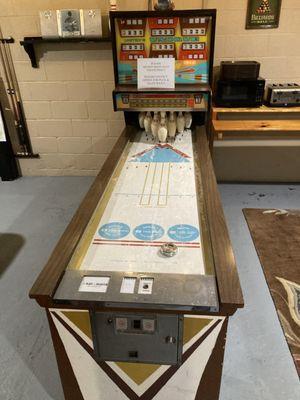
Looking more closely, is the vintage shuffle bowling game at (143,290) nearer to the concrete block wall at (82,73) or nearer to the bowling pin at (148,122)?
the bowling pin at (148,122)

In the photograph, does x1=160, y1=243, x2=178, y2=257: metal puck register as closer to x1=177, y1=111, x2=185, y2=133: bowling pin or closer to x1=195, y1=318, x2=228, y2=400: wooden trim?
x1=195, y1=318, x2=228, y2=400: wooden trim

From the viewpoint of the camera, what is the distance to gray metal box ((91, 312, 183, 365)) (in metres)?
1.06

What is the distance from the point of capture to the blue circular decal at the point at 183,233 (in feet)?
4.25

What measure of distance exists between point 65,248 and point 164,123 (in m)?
1.39

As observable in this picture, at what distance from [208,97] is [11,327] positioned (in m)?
1.91

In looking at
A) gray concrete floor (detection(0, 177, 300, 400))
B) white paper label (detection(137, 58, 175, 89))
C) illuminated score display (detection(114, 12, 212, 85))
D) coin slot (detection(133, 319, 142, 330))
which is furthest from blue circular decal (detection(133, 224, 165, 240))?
illuminated score display (detection(114, 12, 212, 85))

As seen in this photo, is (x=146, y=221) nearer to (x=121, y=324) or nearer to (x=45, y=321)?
(x=121, y=324)

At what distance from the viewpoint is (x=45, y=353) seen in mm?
1739

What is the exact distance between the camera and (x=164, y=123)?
233cm

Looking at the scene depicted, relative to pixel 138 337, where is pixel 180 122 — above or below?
above

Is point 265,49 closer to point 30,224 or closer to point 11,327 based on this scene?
point 30,224

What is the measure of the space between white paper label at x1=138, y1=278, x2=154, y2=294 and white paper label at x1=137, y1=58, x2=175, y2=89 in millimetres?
1564

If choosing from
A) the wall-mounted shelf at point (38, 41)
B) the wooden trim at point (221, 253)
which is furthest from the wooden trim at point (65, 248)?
the wall-mounted shelf at point (38, 41)

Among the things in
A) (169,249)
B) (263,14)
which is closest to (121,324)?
(169,249)
